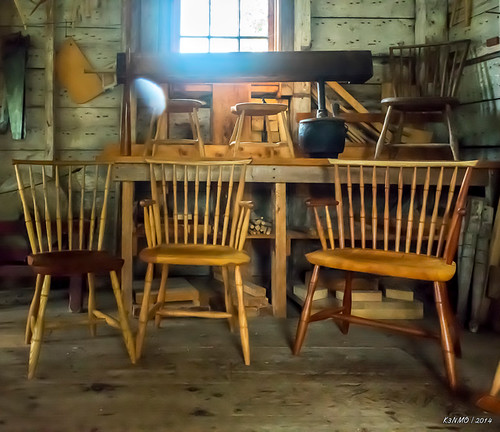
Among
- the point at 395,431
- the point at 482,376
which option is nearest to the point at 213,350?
the point at 395,431

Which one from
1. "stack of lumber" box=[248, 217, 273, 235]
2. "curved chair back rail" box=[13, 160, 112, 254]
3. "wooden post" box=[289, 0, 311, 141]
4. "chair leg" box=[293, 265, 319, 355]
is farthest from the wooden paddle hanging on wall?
"chair leg" box=[293, 265, 319, 355]

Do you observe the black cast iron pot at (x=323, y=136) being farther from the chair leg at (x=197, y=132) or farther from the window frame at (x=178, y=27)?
the window frame at (x=178, y=27)

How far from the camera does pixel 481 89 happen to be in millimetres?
3613

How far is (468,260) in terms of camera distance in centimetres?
303

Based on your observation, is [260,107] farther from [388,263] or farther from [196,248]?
[388,263]

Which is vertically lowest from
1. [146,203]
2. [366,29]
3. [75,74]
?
[146,203]

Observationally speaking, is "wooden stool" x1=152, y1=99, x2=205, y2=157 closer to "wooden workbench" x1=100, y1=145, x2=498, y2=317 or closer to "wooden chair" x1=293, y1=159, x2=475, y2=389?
"wooden workbench" x1=100, y1=145, x2=498, y2=317

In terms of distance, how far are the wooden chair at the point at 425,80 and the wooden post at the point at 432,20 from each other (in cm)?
15

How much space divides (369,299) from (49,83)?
2.79 meters

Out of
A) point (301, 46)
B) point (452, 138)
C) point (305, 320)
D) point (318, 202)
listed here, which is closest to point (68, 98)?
point (301, 46)

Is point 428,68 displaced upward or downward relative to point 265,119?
upward

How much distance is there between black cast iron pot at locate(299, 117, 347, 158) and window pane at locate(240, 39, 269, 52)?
125 centimetres

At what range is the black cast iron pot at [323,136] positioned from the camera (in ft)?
10.8

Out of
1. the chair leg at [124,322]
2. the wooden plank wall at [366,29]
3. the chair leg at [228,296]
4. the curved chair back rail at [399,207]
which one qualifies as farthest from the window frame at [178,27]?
the chair leg at [124,322]
